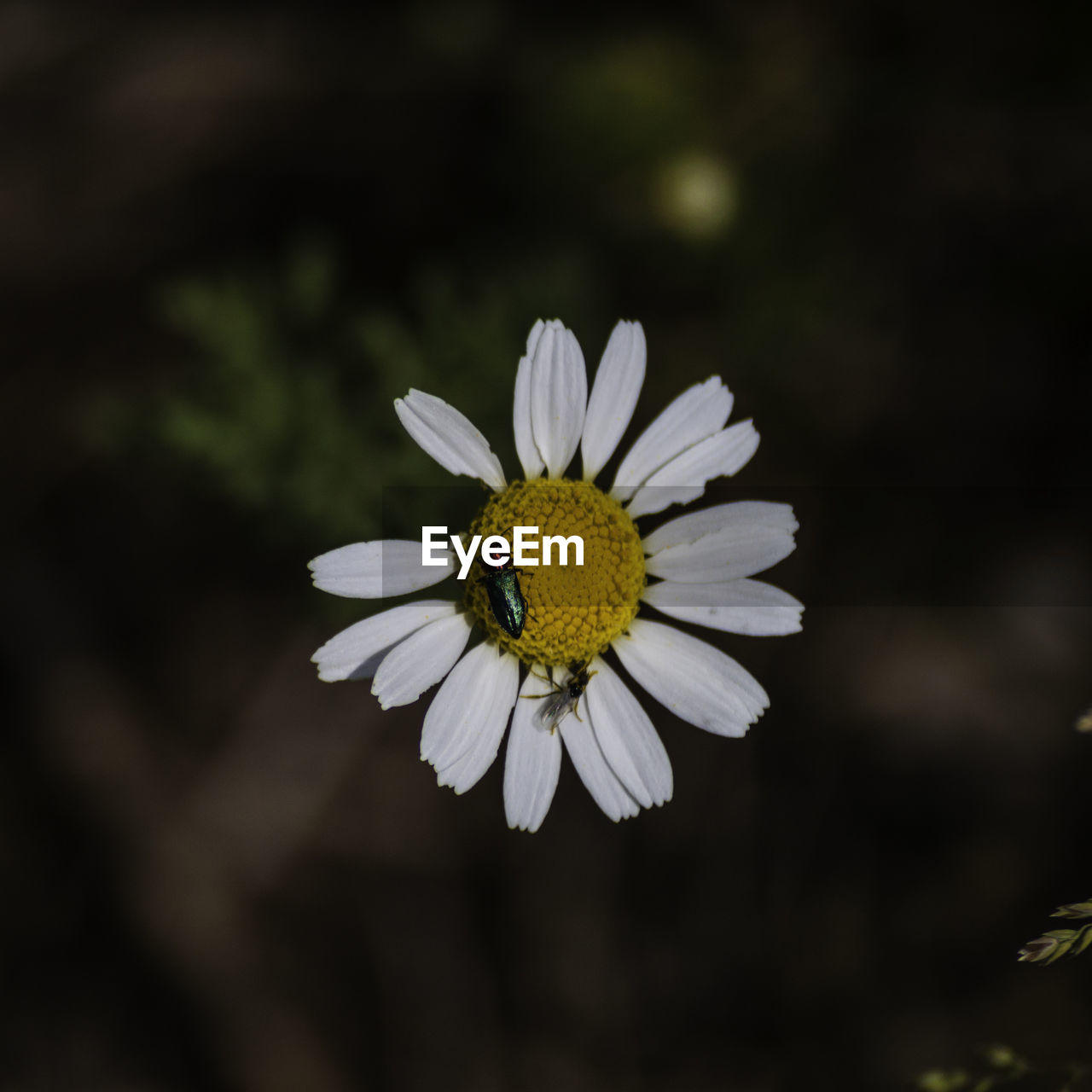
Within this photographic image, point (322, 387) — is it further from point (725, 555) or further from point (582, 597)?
point (725, 555)

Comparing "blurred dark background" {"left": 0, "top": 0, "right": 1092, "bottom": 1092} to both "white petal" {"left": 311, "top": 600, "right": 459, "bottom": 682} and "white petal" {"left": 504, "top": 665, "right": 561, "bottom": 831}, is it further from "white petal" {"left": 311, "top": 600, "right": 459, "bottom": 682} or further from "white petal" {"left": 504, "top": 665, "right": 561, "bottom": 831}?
"white petal" {"left": 504, "top": 665, "right": 561, "bottom": 831}

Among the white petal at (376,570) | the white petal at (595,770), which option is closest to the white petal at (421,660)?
the white petal at (376,570)

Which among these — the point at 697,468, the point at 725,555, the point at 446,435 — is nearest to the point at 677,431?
the point at 697,468

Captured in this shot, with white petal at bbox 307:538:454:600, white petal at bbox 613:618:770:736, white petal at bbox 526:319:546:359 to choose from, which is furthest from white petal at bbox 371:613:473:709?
white petal at bbox 526:319:546:359

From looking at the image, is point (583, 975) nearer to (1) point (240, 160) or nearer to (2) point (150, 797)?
(2) point (150, 797)

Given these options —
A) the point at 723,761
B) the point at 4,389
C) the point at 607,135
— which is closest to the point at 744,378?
the point at 607,135

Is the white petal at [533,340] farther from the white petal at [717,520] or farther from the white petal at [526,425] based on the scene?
the white petal at [717,520]
